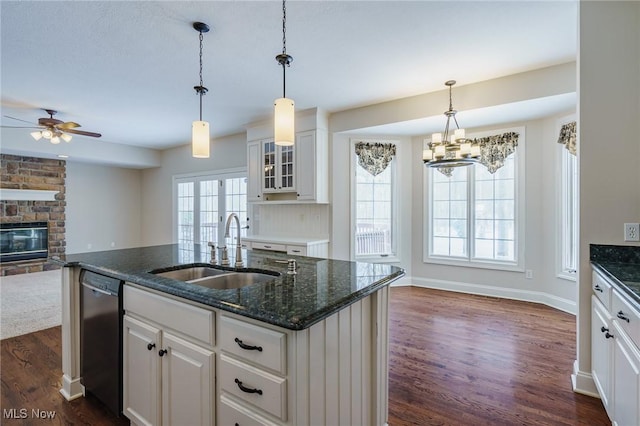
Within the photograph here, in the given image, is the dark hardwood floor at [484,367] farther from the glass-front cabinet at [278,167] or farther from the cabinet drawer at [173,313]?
the glass-front cabinet at [278,167]

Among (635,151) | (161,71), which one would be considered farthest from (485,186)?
(161,71)

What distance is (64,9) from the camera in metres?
2.25

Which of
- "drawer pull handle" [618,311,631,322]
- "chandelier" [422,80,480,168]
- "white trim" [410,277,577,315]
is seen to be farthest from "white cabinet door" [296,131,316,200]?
"drawer pull handle" [618,311,631,322]

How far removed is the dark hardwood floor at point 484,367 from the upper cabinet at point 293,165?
2.06 meters

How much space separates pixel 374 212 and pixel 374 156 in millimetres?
879

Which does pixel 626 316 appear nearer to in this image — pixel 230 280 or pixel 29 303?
pixel 230 280

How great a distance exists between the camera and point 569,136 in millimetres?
3637

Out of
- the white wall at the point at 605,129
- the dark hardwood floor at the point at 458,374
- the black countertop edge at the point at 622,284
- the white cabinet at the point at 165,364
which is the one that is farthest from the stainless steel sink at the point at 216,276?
the white wall at the point at 605,129

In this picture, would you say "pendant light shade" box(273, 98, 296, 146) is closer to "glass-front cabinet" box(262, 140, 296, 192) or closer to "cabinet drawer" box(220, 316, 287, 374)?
"cabinet drawer" box(220, 316, 287, 374)

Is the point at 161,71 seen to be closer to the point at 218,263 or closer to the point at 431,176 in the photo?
the point at 218,263

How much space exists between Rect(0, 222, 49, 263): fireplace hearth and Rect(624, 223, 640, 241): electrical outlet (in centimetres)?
875

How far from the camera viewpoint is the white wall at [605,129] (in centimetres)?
198

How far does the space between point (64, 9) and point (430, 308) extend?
451cm

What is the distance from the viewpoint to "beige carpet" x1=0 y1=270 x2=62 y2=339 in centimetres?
340
